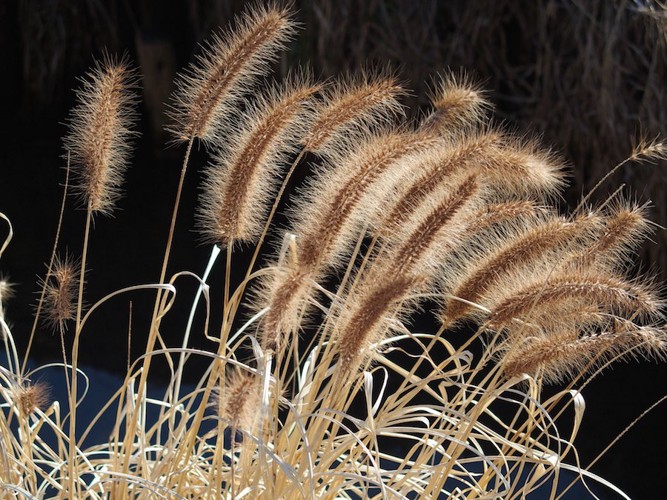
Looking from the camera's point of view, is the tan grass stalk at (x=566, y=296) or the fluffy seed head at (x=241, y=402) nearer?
the fluffy seed head at (x=241, y=402)

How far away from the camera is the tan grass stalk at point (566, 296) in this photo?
0.85 m

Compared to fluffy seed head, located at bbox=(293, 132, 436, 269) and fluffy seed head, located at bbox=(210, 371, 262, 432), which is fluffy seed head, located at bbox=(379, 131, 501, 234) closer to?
fluffy seed head, located at bbox=(293, 132, 436, 269)

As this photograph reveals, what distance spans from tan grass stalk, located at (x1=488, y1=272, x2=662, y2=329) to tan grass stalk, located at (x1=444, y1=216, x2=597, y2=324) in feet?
0.08

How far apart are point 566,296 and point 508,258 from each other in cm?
7

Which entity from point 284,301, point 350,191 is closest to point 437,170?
point 350,191

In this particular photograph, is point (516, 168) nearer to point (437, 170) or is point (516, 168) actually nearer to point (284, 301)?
point (437, 170)

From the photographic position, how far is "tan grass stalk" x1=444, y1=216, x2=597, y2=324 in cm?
89

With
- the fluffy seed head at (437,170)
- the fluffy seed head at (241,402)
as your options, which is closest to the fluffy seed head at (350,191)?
the fluffy seed head at (437,170)

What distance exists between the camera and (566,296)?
86 cm

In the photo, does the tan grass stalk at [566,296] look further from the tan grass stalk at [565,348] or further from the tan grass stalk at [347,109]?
the tan grass stalk at [347,109]

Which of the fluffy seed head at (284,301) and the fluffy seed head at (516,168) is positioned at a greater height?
the fluffy seed head at (516,168)

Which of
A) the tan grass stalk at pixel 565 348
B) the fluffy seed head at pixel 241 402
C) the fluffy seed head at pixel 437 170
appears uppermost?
the fluffy seed head at pixel 437 170

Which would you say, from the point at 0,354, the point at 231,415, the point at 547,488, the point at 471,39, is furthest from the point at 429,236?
the point at 471,39

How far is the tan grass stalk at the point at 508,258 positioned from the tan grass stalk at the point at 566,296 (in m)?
0.02
